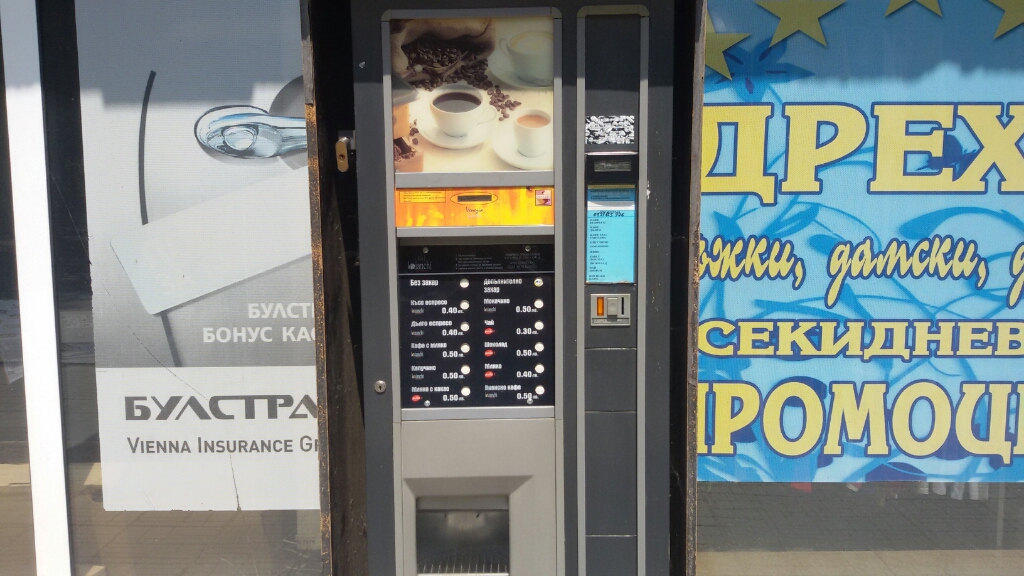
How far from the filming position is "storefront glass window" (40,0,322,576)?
291 centimetres

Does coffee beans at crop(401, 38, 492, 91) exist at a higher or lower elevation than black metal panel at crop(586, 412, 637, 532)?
higher

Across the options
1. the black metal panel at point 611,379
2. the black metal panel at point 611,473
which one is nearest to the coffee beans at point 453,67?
the black metal panel at point 611,379

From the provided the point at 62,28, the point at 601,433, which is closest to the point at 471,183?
the point at 601,433

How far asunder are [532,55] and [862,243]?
1897 mm

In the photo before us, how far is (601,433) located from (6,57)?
3.00 meters

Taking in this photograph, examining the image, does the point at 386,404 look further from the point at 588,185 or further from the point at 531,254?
the point at 588,185

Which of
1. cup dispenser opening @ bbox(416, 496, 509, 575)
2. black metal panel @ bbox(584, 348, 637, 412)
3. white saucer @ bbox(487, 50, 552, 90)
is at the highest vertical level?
white saucer @ bbox(487, 50, 552, 90)

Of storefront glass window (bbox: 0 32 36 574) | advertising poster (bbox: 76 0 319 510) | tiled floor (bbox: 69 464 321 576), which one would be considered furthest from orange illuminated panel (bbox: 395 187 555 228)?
storefront glass window (bbox: 0 32 36 574)

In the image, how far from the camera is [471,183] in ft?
6.14

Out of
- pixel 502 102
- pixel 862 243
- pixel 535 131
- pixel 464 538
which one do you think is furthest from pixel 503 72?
pixel 862 243

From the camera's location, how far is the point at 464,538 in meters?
2.04

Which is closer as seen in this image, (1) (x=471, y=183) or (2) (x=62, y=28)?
(1) (x=471, y=183)

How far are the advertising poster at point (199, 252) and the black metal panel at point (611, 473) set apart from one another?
61.4 inches

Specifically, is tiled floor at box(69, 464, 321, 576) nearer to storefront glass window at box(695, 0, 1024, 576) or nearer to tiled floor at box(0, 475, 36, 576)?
Answer: tiled floor at box(0, 475, 36, 576)
